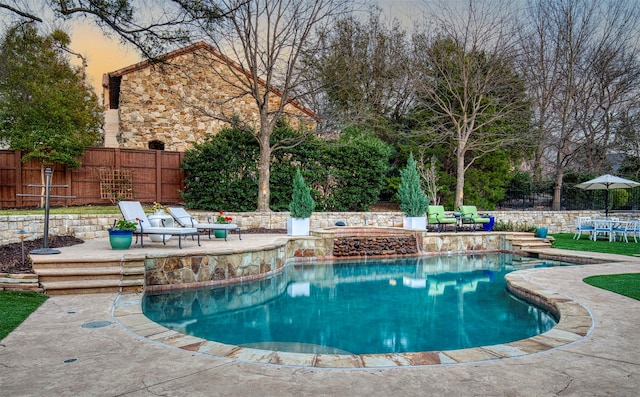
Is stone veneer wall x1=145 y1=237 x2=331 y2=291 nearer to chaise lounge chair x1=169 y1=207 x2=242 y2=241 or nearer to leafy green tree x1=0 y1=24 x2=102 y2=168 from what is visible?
chaise lounge chair x1=169 y1=207 x2=242 y2=241

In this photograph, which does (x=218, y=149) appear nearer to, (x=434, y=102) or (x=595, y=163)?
(x=434, y=102)

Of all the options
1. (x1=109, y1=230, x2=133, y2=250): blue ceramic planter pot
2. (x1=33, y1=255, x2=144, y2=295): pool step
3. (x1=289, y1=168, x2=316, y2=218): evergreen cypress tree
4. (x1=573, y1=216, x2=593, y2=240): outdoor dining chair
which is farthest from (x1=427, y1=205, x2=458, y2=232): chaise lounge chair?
(x1=33, y1=255, x2=144, y2=295): pool step

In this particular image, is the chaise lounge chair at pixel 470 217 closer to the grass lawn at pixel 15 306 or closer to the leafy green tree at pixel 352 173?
the leafy green tree at pixel 352 173

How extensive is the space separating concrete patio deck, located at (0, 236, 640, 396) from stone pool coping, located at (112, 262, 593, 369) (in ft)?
0.32

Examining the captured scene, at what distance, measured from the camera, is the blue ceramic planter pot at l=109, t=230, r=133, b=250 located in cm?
777

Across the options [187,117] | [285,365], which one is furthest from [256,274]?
[187,117]

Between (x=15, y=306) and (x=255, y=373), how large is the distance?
3.54 meters

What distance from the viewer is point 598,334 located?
4180 millimetres

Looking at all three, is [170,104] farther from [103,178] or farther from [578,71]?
[578,71]

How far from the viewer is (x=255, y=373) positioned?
315 centimetres

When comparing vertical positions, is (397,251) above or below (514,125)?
below

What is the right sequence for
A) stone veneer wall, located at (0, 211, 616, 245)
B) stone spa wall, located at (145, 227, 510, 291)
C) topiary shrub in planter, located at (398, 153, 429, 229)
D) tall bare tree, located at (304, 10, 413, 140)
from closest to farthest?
stone spa wall, located at (145, 227, 510, 291), stone veneer wall, located at (0, 211, 616, 245), topiary shrub in planter, located at (398, 153, 429, 229), tall bare tree, located at (304, 10, 413, 140)

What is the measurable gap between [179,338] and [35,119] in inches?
618

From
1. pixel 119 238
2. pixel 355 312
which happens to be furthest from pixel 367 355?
pixel 119 238
